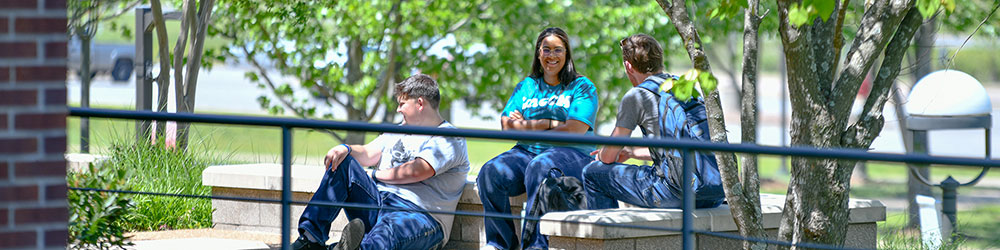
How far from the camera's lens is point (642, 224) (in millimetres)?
4828

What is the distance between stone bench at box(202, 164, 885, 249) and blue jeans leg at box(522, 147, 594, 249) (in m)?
0.09

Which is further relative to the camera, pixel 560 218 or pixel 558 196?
pixel 558 196

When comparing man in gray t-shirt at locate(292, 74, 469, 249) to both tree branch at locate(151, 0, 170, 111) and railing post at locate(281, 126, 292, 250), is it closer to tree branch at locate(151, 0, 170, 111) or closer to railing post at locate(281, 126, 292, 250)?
railing post at locate(281, 126, 292, 250)

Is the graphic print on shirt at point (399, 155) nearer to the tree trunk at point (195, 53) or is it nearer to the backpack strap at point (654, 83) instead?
the backpack strap at point (654, 83)

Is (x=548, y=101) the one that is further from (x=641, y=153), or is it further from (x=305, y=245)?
(x=305, y=245)

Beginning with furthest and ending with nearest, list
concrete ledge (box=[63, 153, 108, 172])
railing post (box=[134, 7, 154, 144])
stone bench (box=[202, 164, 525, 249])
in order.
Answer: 1. railing post (box=[134, 7, 154, 144])
2. concrete ledge (box=[63, 153, 108, 172])
3. stone bench (box=[202, 164, 525, 249])

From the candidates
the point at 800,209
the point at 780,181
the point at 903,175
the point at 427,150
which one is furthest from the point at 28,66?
the point at 903,175

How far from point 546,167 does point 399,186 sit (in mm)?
748

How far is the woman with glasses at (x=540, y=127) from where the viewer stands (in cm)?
520

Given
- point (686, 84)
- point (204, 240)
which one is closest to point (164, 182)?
point (204, 240)

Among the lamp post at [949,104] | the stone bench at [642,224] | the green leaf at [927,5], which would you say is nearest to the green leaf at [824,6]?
the green leaf at [927,5]

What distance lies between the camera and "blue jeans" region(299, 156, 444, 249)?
5.13 metres

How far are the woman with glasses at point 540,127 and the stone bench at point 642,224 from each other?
177 millimetres

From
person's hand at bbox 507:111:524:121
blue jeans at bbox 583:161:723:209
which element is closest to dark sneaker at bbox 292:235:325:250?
blue jeans at bbox 583:161:723:209
